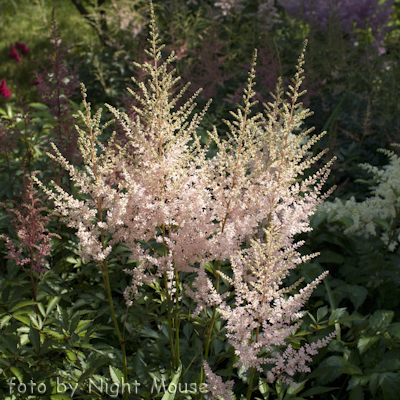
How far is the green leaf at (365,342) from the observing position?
2.17m

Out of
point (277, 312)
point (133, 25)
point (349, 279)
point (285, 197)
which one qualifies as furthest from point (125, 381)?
point (133, 25)

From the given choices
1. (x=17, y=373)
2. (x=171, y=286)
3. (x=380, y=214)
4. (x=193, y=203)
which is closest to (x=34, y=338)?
(x=17, y=373)

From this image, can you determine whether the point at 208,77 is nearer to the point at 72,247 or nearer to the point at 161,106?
the point at 72,247

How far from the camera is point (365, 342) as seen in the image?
2.20 meters

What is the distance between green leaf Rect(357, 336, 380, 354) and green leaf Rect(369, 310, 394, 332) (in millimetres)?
80

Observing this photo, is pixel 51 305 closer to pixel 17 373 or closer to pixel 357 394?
A: pixel 17 373

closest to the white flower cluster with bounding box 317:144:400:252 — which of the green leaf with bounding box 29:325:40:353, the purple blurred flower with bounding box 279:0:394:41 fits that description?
the green leaf with bounding box 29:325:40:353

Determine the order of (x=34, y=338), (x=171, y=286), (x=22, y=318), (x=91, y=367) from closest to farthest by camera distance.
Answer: (x=91, y=367)
(x=171, y=286)
(x=34, y=338)
(x=22, y=318)

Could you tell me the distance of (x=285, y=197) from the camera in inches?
72.2

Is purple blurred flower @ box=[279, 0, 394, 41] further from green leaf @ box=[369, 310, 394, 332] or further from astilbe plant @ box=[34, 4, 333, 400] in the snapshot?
astilbe plant @ box=[34, 4, 333, 400]

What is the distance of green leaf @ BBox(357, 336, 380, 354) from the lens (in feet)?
7.13

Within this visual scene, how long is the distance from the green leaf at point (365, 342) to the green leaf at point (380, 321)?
0.08 m

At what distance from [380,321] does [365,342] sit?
0.18 m

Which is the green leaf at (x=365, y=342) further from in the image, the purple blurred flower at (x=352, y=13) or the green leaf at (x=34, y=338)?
the purple blurred flower at (x=352, y=13)
